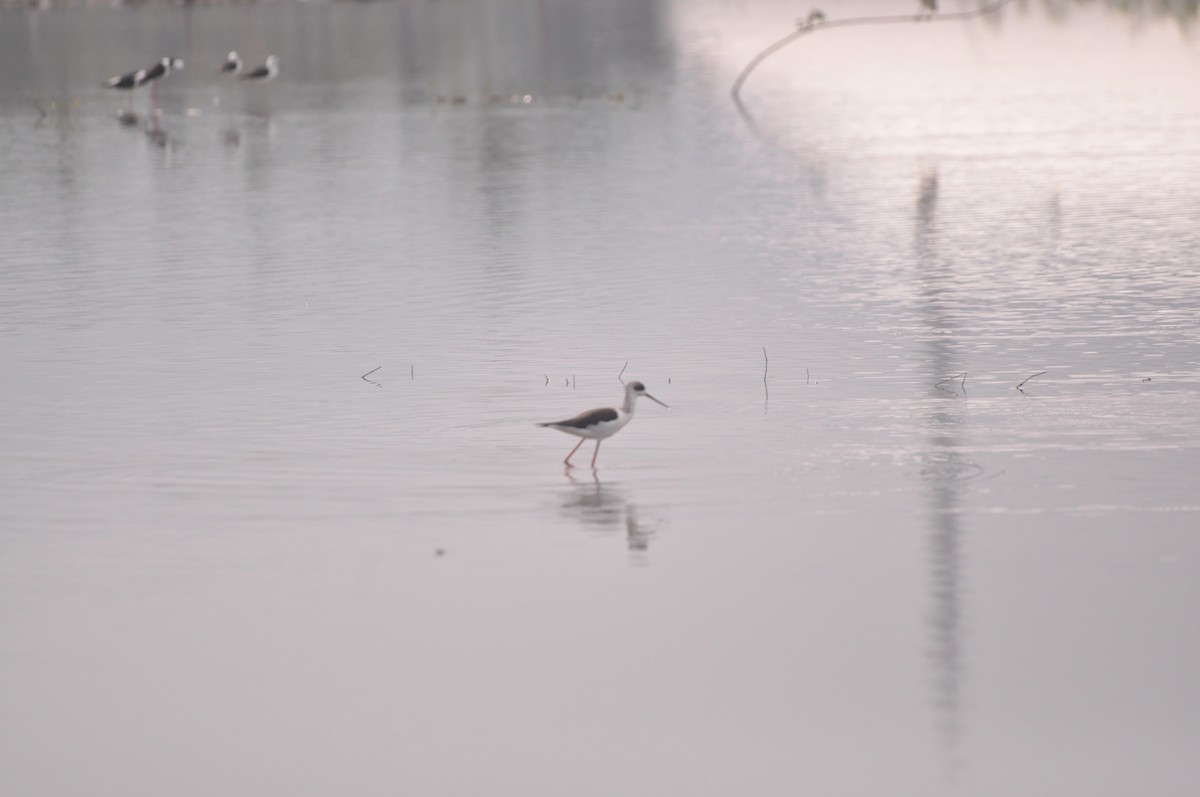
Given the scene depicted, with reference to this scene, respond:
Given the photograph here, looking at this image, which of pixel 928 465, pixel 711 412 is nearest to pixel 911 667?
pixel 928 465

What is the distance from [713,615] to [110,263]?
14147 millimetres

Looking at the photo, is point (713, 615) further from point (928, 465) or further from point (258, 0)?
point (258, 0)

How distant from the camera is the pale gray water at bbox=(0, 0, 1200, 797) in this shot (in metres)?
7.65

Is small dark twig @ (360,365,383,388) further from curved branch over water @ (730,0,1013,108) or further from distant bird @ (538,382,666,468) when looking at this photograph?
curved branch over water @ (730,0,1013,108)

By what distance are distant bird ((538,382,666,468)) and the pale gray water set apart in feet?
0.97

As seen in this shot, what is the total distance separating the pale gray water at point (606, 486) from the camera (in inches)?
301

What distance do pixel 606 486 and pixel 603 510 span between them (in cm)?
56

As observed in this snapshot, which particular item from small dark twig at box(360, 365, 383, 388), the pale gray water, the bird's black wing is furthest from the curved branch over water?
the bird's black wing

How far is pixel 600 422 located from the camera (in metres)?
11.6

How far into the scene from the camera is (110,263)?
71.2 ft

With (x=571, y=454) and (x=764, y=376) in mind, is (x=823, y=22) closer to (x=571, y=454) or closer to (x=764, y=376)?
(x=764, y=376)

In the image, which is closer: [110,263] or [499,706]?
[499,706]

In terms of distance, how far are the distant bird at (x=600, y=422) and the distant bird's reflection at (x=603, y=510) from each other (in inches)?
9.5

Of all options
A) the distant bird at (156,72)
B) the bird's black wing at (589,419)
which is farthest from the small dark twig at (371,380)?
the distant bird at (156,72)
